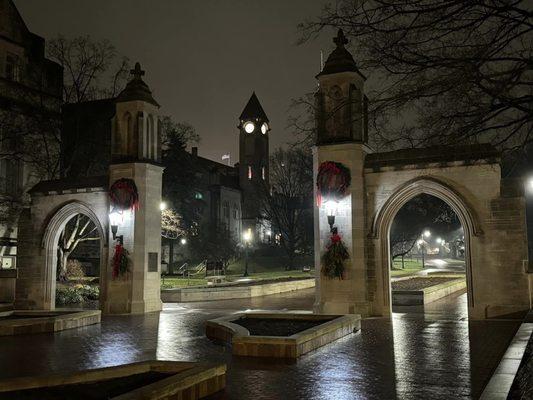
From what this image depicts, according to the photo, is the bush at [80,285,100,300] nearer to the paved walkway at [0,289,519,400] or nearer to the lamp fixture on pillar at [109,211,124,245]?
the lamp fixture on pillar at [109,211,124,245]

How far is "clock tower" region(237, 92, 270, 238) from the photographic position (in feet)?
227

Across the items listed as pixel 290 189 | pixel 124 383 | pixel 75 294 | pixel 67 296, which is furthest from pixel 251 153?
pixel 124 383

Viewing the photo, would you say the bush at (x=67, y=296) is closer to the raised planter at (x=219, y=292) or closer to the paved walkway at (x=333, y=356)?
the raised planter at (x=219, y=292)

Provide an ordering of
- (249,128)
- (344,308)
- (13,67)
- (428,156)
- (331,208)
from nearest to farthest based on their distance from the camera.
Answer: (428,156) < (344,308) < (331,208) < (13,67) < (249,128)

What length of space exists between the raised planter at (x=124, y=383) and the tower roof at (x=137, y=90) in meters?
13.6

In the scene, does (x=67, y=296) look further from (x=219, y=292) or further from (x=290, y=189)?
(x=290, y=189)

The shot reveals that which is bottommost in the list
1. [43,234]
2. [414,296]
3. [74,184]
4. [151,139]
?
[414,296]

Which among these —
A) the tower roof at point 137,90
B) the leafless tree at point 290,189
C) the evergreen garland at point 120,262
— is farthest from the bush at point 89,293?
the leafless tree at point 290,189

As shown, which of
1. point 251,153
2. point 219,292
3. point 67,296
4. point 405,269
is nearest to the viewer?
point 67,296

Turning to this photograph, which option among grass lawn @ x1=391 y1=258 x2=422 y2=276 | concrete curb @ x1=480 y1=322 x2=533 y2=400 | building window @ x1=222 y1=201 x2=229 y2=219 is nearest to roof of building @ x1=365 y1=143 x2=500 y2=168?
concrete curb @ x1=480 y1=322 x2=533 y2=400

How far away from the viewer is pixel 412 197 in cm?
1648

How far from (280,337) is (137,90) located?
12.6 metres

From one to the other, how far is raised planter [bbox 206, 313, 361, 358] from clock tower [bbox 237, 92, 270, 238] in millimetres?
54948

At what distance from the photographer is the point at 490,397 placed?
249 inches
